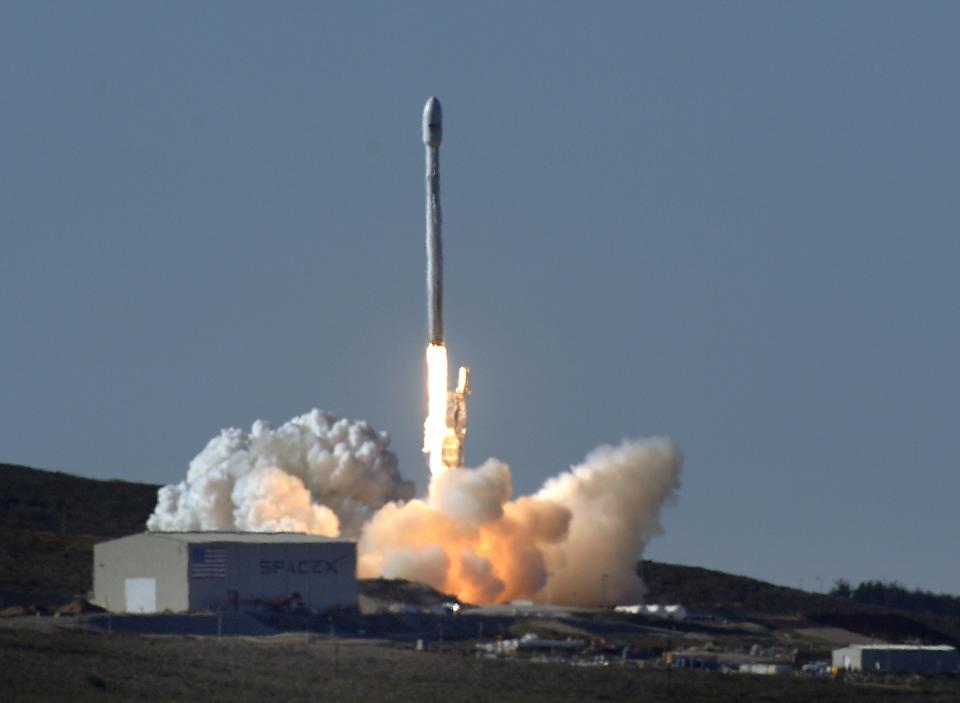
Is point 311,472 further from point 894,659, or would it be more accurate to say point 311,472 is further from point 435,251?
point 894,659

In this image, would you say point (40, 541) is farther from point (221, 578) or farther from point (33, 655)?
point (33, 655)

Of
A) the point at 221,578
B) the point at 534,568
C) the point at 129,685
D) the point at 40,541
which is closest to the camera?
the point at 129,685

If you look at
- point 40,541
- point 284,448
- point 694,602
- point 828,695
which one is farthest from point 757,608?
point 828,695

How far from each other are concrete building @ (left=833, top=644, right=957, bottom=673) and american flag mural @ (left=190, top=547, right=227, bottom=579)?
20698mm

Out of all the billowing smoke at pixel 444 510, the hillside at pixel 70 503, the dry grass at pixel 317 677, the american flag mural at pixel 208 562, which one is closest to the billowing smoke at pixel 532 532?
the billowing smoke at pixel 444 510

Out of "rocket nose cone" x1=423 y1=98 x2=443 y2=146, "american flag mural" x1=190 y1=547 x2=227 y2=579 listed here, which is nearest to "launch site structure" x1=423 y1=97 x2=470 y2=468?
"rocket nose cone" x1=423 y1=98 x2=443 y2=146

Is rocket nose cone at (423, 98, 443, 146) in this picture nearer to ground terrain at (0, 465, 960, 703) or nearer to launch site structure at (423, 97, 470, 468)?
launch site structure at (423, 97, 470, 468)

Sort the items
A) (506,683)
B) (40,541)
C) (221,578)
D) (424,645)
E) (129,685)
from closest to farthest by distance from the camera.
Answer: (129,685), (506,683), (424,645), (221,578), (40,541)

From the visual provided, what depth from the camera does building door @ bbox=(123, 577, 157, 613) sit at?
100188mm

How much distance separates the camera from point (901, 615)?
407 feet

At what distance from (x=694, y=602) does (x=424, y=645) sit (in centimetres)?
3307

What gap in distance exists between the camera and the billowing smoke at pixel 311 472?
374 ft

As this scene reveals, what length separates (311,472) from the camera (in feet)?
375

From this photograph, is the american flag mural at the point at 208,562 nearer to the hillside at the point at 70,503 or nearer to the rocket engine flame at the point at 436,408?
the rocket engine flame at the point at 436,408
